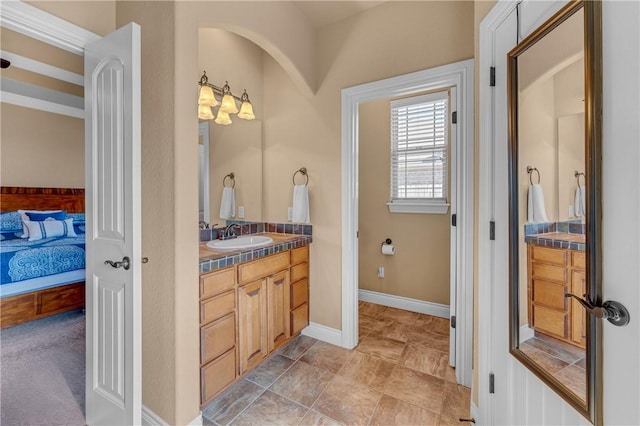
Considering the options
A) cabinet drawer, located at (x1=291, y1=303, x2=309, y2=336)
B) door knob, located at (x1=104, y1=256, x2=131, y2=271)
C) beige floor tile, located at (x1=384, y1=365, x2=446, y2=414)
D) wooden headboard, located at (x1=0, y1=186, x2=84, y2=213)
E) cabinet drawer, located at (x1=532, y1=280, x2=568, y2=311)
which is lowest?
beige floor tile, located at (x1=384, y1=365, x2=446, y2=414)

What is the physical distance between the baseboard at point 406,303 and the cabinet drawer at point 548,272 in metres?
2.02

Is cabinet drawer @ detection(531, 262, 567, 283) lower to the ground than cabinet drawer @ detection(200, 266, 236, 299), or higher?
higher

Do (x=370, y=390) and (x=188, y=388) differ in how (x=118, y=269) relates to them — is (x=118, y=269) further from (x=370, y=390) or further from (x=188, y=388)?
(x=370, y=390)

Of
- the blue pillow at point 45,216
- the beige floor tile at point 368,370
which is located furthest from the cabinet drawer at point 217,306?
the blue pillow at point 45,216

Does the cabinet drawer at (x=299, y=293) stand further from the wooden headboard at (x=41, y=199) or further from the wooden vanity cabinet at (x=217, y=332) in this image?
the wooden headboard at (x=41, y=199)

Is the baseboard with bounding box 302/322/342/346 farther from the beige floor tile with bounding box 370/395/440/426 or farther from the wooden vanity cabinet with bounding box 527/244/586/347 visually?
the wooden vanity cabinet with bounding box 527/244/586/347

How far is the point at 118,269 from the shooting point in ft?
4.50

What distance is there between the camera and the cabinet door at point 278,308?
2.12 m

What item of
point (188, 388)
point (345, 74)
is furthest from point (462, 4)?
point (188, 388)

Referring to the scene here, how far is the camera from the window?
2.90m

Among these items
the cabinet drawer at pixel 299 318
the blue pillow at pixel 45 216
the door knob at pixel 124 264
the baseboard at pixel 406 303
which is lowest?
the baseboard at pixel 406 303

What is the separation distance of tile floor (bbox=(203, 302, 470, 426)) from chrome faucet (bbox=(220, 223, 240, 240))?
1081 millimetres

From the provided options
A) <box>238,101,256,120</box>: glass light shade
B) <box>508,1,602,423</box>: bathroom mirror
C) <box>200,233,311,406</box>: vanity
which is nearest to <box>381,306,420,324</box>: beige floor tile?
<box>200,233,311,406</box>: vanity

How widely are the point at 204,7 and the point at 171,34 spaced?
0.91 ft
